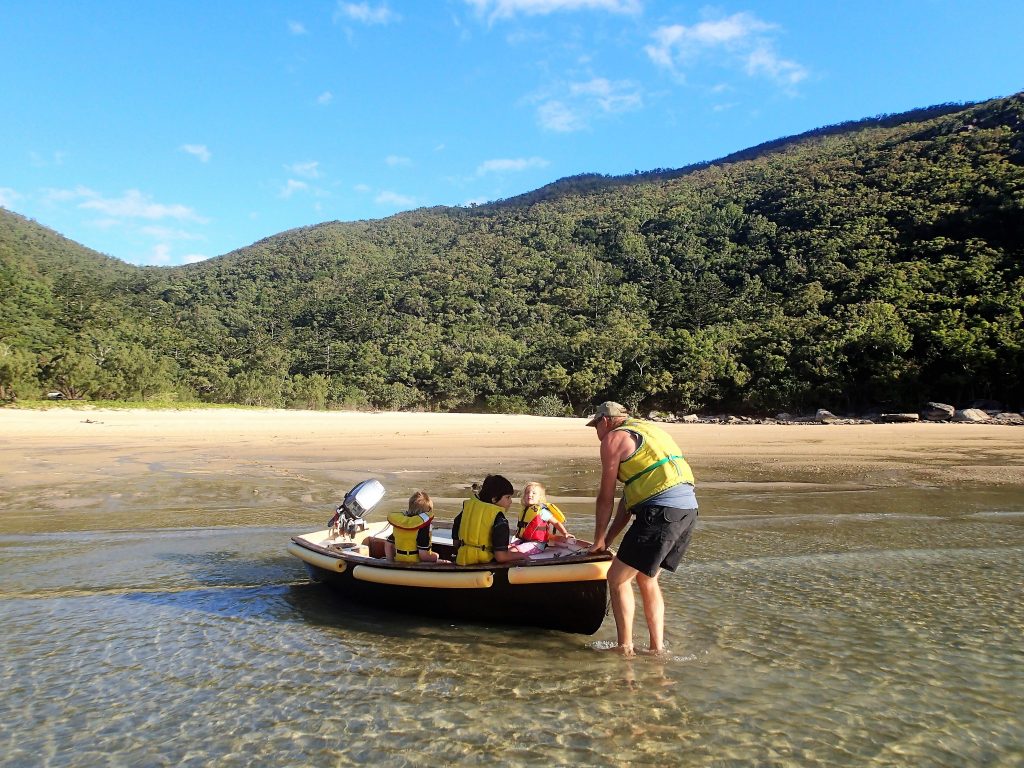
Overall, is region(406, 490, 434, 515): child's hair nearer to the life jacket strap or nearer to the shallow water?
the shallow water

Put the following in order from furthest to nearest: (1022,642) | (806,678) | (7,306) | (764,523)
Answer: (7,306)
(764,523)
(1022,642)
(806,678)

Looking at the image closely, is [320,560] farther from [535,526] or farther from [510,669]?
[510,669]

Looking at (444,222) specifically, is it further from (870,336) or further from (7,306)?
(870,336)

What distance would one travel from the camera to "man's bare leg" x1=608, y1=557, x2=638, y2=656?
15.8 feet

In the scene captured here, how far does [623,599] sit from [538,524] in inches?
60.0

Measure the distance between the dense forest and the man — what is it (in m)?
36.4

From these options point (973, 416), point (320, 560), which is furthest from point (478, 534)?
point (973, 416)

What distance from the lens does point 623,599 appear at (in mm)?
4867

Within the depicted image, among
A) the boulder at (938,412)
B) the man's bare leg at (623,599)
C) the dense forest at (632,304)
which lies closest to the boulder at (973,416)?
the boulder at (938,412)

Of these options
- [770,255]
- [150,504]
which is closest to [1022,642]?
[150,504]

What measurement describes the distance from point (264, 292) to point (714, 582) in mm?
95265

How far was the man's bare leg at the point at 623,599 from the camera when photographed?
15.8 feet

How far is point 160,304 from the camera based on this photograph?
8319cm

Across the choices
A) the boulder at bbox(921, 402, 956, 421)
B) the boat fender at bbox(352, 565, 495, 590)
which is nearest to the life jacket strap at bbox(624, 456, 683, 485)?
the boat fender at bbox(352, 565, 495, 590)
